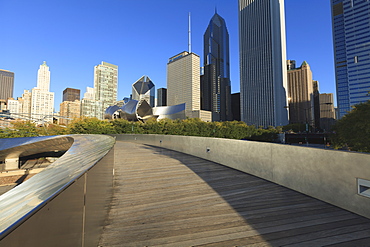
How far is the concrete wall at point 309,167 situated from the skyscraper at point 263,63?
441ft

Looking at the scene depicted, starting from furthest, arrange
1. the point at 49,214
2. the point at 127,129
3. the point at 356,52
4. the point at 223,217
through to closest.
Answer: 1. the point at 356,52
2. the point at 127,129
3. the point at 223,217
4. the point at 49,214

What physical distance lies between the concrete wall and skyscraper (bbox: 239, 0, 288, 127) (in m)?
135

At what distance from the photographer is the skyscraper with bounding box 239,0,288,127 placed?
132375 millimetres

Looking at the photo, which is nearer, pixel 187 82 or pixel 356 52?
pixel 356 52

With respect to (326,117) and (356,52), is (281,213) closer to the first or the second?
(356,52)

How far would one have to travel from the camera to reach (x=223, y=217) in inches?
142

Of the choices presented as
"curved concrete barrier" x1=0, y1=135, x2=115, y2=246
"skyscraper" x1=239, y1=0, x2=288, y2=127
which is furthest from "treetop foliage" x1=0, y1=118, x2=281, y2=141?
"skyscraper" x1=239, y1=0, x2=288, y2=127

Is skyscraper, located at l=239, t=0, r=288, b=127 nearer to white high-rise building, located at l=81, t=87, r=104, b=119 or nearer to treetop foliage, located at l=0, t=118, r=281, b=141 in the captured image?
treetop foliage, located at l=0, t=118, r=281, b=141

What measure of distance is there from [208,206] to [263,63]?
154 metres

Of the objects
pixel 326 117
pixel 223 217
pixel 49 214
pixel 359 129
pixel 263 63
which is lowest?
pixel 223 217

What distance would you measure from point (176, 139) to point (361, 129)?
69.3 feet

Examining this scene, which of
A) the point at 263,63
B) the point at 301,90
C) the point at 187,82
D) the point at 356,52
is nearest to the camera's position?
the point at 356,52

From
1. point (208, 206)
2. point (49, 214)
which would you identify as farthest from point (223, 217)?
point (49, 214)

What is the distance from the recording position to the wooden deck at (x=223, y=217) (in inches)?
114
